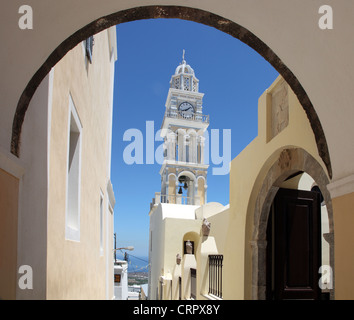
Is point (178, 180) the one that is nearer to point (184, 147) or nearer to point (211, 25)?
point (184, 147)

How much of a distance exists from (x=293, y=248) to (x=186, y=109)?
75.9ft

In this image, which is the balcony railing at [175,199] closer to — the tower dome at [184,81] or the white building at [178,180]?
the white building at [178,180]

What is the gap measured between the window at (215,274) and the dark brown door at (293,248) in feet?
7.59

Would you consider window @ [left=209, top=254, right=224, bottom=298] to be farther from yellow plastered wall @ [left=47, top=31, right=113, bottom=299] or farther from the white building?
the white building

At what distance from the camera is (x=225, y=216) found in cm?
1284

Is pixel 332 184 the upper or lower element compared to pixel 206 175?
lower

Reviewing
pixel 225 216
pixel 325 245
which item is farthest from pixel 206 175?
pixel 325 245

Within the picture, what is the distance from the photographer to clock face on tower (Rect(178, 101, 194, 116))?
28.5 m

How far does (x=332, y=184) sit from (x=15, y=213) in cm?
248

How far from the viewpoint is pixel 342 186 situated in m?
3.13

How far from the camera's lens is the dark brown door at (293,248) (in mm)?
6141

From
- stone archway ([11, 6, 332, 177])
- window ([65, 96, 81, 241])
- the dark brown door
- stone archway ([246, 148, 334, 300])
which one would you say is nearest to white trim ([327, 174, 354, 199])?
stone archway ([11, 6, 332, 177])

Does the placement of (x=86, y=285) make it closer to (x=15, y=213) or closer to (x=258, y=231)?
(x=258, y=231)

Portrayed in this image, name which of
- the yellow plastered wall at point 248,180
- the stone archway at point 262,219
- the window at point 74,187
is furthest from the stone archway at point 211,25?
the stone archway at point 262,219
